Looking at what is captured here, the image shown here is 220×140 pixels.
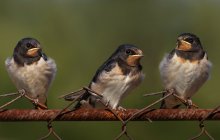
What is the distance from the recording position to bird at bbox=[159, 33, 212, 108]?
149 inches

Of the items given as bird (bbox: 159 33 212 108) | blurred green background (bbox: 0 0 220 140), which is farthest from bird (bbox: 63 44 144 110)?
blurred green background (bbox: 0 0 220 140)

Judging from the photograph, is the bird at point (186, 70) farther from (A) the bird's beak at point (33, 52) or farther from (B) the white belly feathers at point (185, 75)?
(A) the bird's beak at point (33, 52)

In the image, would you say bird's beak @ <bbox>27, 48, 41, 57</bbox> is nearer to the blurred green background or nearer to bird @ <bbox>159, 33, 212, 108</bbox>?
bird @ <bbox>159, 33, 212, 108</bbox>

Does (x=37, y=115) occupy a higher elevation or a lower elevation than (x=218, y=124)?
higher

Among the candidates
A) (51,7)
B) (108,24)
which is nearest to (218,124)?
(51,7)

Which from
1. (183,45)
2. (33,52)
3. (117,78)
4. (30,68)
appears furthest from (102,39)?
(117,78)

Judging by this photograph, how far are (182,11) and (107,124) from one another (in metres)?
8.02

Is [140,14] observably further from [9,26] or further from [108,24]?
[9,26]

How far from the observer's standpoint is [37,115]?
9.05ft

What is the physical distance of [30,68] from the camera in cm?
396

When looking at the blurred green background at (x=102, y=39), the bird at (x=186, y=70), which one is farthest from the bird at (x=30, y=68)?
the blurred green background at (x=102, y=39)

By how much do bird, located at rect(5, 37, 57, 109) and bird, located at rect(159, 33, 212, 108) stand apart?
1.60 ft

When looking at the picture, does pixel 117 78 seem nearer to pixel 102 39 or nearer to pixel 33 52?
pixel 33 52

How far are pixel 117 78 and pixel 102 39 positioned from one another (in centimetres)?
978
